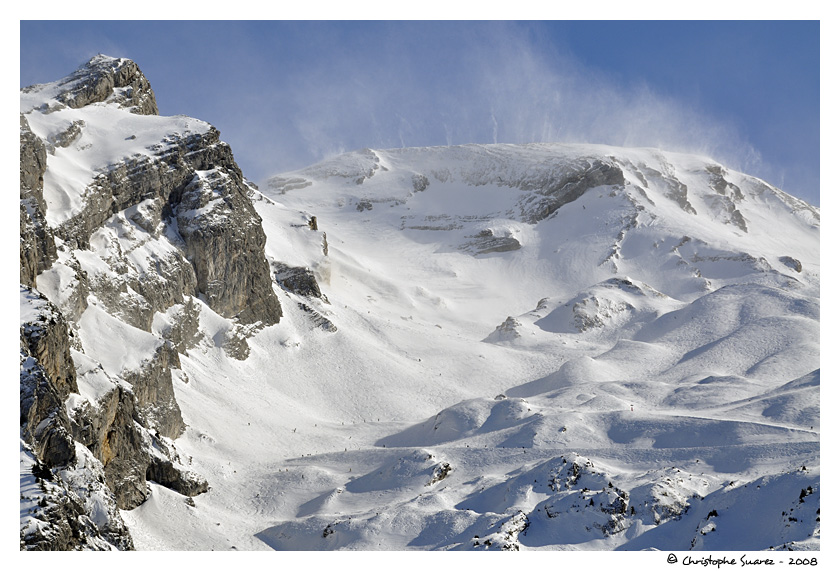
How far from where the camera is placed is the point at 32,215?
60469 mm

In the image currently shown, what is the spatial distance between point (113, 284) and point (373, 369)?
26.5 m

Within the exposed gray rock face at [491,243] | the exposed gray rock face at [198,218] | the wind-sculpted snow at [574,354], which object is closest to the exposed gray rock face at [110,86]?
the exposed gray rock face at [198,218]

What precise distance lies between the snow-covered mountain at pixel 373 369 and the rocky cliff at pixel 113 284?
0.21 meters

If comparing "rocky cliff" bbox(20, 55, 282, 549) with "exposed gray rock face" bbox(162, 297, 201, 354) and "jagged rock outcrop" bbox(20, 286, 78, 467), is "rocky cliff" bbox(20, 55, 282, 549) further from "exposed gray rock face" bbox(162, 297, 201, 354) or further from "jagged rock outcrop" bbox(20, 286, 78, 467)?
"exposed gray rock face" bbox(162, 297, 201, 354)

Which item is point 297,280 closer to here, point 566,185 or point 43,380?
Answer: point 43,380

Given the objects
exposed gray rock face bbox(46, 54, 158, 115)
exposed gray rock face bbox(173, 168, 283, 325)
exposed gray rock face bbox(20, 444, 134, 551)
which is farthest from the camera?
exposed gray rock face bbox(46, 54, 158, 115)

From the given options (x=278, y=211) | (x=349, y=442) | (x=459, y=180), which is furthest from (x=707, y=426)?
(x=459, y=180)

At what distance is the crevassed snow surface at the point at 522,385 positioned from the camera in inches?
1746

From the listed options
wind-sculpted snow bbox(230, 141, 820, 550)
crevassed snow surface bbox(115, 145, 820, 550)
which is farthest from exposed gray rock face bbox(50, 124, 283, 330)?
wind-sculpted snow bbox(230, 141, 820, 550)

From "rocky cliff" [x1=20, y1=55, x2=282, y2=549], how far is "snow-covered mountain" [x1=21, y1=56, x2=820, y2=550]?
0.21m

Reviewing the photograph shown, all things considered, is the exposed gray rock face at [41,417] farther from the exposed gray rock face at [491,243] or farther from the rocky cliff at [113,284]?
the exposed gray rock face at [491,243]

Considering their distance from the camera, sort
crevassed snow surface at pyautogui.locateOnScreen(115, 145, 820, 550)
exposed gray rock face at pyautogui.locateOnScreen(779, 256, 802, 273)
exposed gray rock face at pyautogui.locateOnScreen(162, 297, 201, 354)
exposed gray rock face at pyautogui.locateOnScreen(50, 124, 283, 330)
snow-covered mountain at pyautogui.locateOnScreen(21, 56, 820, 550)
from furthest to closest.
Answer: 1. exposed gray rock face at pyautogui.locateOnScreen(779, 256, 802, 273)
2. exposed gray rock face at pyautogui.locateOnScreen(50, 124, 283, 330)
3. exposed gray rock face at pyautogui.locateOnScreen(162, 297, 201, 354)
4. crevassed snow surface at pyautogui.locateOnScreen(115, 145, 820, 550)
5. snow-covered mountain at pyautogui.locateOnScreen(21, 56, 820, 550)

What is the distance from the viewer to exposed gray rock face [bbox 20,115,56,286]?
2178 inches

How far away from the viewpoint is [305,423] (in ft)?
244
